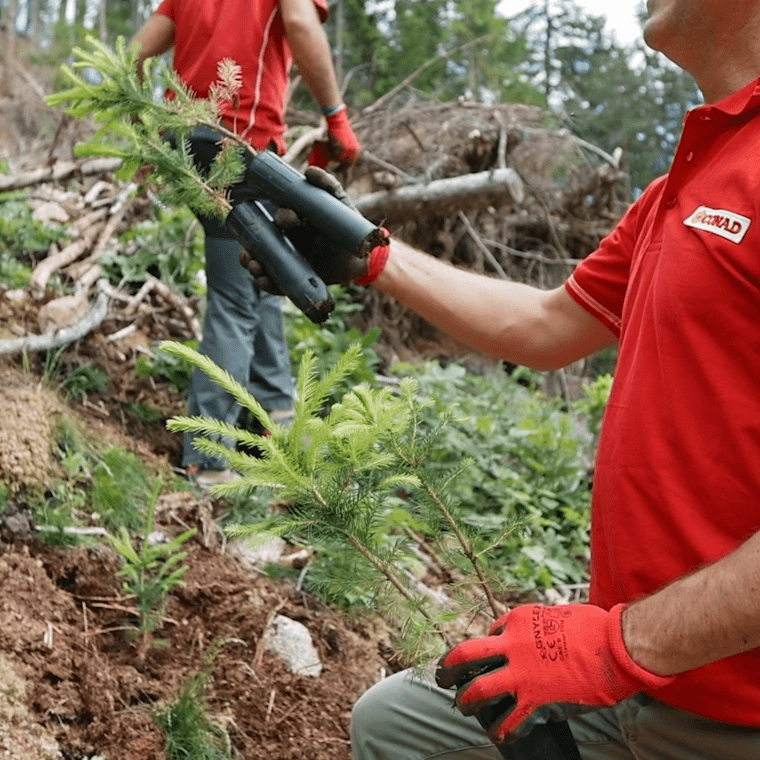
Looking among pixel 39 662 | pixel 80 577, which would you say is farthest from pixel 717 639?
A: pixel 80 577

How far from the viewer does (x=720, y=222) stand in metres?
1.35

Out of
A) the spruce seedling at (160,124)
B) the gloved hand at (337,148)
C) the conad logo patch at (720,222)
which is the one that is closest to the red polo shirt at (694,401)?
the conad logo patch at (720,222)

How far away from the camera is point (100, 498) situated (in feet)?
9.35

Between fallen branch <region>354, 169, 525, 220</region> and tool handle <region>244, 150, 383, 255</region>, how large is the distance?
3.35 meters

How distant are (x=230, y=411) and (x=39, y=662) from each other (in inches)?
55.3

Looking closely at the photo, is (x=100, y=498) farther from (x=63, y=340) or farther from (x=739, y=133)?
(x=739, y=133)

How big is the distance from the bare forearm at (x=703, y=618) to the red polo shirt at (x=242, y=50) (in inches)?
100

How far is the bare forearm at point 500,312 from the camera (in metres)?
1.96

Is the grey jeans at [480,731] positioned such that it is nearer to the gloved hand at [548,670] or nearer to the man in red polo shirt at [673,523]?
the man in red polo shirt at [673,523]

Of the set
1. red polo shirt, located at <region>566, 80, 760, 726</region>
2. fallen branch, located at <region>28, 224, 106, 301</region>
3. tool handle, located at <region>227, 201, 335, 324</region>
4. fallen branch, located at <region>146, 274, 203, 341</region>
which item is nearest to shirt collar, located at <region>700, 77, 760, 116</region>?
red polo shirt, located at <region>566, 80, 760, 726</region>

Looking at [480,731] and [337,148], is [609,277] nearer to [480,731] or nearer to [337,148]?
A: [480,731]

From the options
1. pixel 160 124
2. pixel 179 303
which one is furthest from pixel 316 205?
pixel 179 303

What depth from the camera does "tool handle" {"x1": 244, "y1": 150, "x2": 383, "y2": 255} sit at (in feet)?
5.79

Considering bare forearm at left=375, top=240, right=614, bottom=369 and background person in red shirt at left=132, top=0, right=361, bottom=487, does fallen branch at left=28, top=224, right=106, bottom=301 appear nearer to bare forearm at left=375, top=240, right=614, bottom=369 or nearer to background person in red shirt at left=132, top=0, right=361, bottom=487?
background person in red shirt at left=132, top=0, right=361, bottom=487
